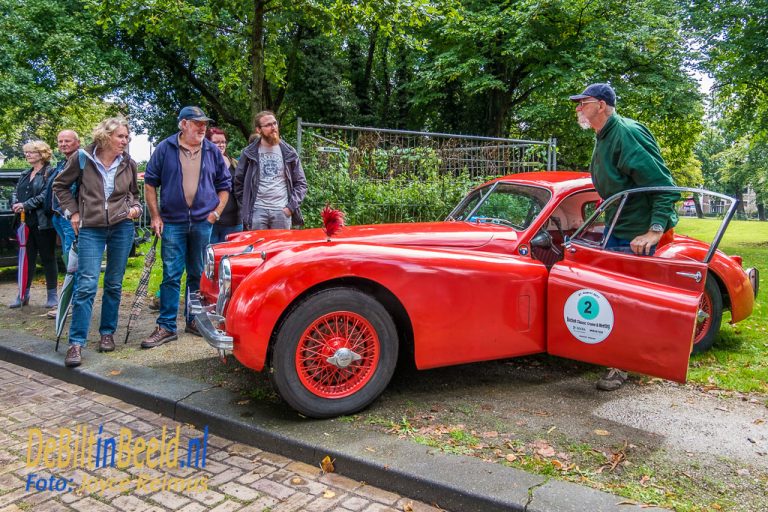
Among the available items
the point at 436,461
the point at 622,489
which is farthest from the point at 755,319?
the point at 436,461

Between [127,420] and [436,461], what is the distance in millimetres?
2163

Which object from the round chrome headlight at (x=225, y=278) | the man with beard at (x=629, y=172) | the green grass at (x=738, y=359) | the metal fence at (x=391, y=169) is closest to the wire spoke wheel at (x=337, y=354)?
the round chrome headlight at (x=225, y=278)

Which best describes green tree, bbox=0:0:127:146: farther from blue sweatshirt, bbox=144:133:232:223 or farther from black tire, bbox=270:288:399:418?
black tire, bbox=270:288:399:418

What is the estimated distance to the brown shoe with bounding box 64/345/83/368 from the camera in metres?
4.55

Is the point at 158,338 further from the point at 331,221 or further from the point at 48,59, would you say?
the point at 48,59

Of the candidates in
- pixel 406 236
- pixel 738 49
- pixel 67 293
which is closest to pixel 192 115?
pixel 67 293

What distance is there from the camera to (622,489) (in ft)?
8.76

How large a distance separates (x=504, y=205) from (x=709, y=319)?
2042 mm

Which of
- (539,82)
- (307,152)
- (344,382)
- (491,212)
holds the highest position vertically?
(539,82)

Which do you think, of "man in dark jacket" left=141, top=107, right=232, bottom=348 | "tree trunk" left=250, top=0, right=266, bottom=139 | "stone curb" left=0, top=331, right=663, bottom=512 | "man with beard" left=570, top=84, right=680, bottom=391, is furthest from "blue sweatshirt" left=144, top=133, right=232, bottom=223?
"man with beard" left=570, top=84, right=680, bottom=391

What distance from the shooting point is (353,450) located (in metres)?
3.08

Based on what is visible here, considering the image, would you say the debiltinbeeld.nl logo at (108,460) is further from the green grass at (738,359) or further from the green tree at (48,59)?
the green tree at (48,59)

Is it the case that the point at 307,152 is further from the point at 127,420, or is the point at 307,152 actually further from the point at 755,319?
the point at 755,319

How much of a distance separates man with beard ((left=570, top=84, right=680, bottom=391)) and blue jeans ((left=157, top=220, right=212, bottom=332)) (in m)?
3.45
